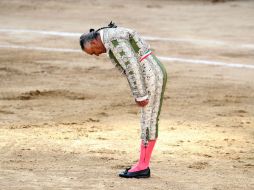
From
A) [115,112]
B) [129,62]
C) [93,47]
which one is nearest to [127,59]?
[129,62]

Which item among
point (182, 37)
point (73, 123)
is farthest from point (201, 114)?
point (182, 37)

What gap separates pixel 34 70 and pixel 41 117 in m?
3.69

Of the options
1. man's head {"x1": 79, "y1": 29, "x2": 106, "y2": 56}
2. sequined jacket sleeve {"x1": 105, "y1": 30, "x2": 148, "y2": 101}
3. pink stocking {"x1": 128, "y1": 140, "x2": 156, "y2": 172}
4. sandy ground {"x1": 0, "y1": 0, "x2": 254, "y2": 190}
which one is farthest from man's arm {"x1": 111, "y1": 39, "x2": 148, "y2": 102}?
sandy ground {"x1": 0, "y1": 0, "x2": 254, "y2": 190}

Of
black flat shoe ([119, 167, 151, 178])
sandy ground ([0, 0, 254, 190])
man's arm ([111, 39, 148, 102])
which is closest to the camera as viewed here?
man's arm ([111, 39, 148, 102])

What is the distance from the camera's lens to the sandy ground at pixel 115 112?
7023 millimetres

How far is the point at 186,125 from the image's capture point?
384 inches

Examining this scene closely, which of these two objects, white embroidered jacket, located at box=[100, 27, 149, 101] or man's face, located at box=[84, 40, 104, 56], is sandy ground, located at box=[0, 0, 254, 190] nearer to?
white embroidered jacket, located at box=[100, 27, 149, 101]

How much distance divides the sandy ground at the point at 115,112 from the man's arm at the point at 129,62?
860 mm

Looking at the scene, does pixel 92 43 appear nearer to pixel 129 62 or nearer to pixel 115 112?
pixel 129 62

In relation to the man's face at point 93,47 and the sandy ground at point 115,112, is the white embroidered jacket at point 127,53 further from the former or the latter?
the sandy ground at point 115,112

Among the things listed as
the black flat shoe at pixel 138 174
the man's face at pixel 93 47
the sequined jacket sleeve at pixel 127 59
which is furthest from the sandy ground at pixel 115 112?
the man's face at pixel 93 47

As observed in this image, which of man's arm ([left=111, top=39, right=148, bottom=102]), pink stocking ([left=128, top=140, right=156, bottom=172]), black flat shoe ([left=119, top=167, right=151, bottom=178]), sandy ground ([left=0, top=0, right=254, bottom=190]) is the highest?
man's arm ([left=111, top=39, right=148, bottom=102])

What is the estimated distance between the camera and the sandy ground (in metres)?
7.02

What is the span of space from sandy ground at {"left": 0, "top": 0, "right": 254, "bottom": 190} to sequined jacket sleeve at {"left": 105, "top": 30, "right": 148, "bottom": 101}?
0.85 metres
